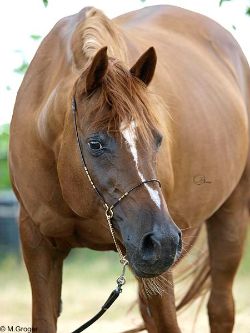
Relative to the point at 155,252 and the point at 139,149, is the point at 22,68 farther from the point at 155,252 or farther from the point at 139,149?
the point at 155,252

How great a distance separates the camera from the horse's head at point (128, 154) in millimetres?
3438

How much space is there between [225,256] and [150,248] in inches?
76.3

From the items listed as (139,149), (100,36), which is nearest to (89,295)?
(100,36)

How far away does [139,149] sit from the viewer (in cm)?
354

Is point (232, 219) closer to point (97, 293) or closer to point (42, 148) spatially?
point (42, 148)

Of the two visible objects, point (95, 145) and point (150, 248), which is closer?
point (150, 248)

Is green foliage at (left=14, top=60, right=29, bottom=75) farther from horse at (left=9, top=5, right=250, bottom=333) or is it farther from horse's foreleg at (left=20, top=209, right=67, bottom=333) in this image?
horse's foreleg at (left=20, top=209, right=67, bottom=333)

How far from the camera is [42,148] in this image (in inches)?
164

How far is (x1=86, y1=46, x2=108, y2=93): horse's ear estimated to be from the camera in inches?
142

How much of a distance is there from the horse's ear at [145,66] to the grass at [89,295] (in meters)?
2.19

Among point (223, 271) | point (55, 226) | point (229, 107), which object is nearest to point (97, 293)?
point (223, 271)

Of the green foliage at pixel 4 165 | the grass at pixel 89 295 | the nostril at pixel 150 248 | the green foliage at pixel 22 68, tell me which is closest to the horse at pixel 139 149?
the nostril at pixel 150 248

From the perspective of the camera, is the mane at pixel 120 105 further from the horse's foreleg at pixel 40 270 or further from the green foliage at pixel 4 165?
the green foliage at pixel 4 165

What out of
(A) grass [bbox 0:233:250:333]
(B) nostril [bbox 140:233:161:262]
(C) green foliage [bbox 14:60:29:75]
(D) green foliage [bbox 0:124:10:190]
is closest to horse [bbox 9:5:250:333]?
(B) nostril [bbox 140:233:161:262]
